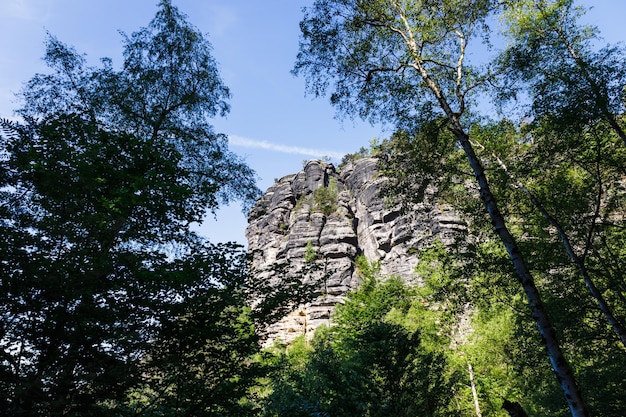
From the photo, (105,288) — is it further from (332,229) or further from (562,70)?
(332,229)

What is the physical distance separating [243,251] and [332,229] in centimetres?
4852

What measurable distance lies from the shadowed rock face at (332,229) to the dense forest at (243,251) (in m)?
26.2

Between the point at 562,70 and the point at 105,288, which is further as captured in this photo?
the point at 562,70

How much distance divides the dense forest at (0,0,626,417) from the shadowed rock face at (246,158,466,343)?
26.2 metres

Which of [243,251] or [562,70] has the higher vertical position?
[562,70]

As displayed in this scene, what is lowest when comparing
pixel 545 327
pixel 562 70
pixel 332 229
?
pixel 545 327

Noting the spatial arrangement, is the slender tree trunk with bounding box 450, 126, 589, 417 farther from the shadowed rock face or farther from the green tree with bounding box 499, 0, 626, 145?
the shadowed rock face

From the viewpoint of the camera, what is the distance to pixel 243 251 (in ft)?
20.9

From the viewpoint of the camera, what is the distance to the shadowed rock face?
145 ft

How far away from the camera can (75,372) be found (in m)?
4.24

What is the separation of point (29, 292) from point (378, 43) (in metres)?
10.5

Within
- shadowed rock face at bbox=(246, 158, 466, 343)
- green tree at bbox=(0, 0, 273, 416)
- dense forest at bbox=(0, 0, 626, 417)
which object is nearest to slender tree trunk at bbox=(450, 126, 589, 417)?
dense forest at bbox=(0, 0, 626, 417)

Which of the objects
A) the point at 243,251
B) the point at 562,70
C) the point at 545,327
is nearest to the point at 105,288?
the point at 243,251

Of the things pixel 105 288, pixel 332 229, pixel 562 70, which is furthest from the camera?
pixel 332 229
